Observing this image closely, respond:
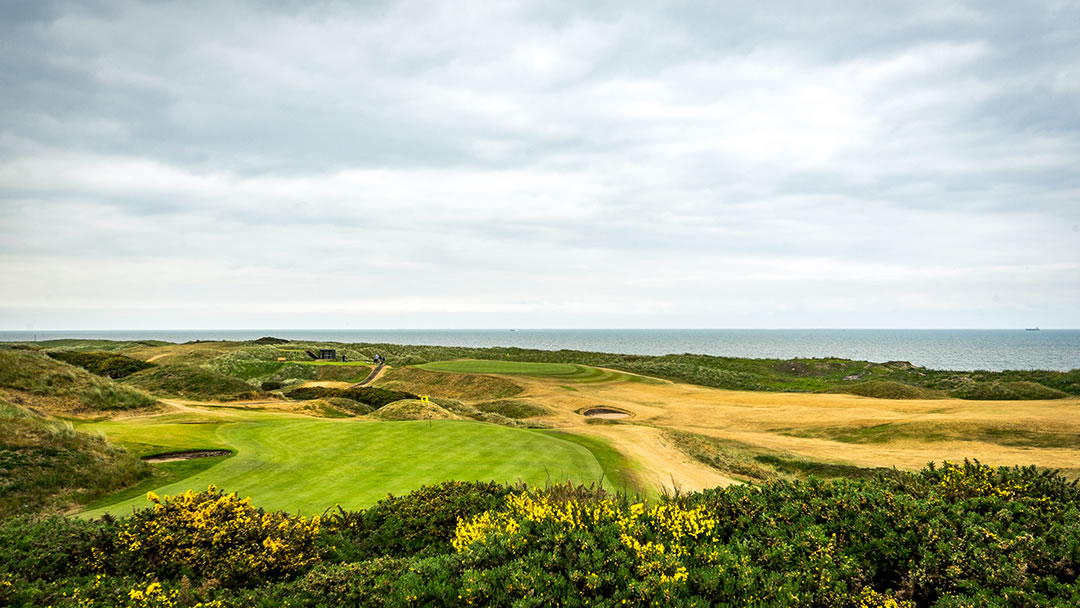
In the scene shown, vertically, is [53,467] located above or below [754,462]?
above

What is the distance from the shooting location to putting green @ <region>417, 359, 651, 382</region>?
53.1 metres

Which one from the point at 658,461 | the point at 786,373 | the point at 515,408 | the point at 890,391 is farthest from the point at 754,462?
the point at 786,373

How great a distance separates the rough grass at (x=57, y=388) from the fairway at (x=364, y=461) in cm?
Answer: 882

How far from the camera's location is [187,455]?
17547 millimetres

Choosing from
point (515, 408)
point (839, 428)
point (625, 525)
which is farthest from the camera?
point (515, 408)

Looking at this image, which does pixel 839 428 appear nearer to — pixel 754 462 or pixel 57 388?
pixel 754 462

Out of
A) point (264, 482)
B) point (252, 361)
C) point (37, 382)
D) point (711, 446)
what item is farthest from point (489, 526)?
point (252, 361)

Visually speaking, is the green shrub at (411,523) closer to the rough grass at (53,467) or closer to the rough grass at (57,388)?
the rough grass at (53,467)

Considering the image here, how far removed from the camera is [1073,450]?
69.9 ft

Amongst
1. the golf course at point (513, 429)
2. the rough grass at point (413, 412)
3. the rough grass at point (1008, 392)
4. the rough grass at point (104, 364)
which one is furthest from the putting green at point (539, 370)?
the rough grass at point (104, 364)

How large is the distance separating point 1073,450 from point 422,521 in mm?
27986

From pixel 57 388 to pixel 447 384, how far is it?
28.7 meters

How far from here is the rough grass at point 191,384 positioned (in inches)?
1547

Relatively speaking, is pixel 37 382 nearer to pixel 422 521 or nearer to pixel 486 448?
pixel 486 448
